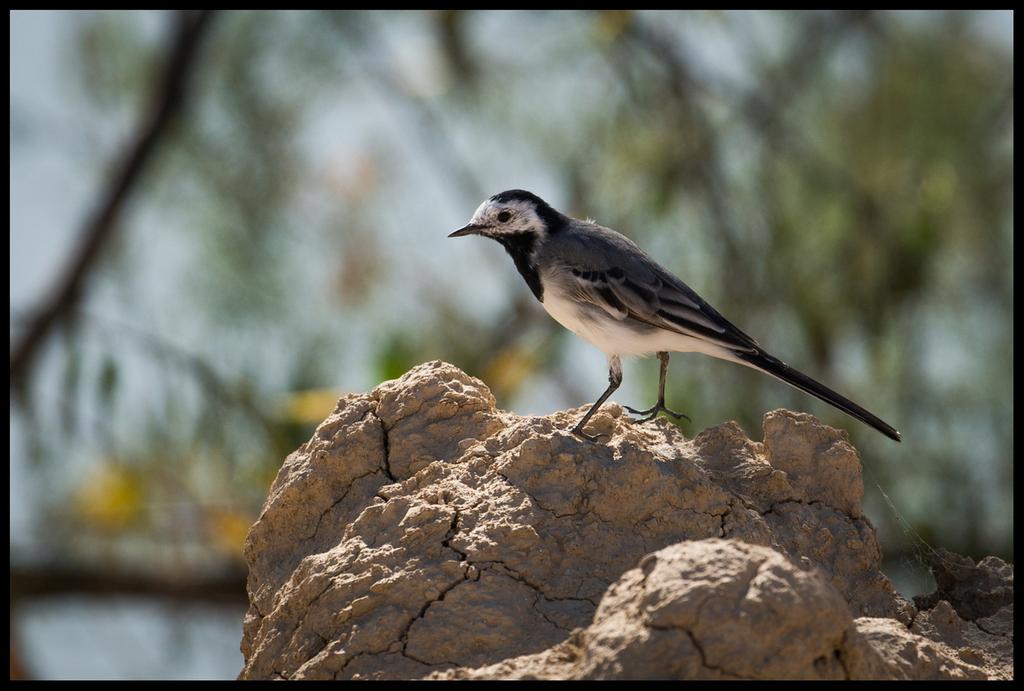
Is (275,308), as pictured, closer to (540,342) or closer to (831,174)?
(540,342)

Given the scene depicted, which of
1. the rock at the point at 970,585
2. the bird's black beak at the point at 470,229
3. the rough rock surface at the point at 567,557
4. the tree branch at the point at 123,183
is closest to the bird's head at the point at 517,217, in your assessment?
the bird's black beak at the point at 470,229

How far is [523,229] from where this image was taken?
6.48 m

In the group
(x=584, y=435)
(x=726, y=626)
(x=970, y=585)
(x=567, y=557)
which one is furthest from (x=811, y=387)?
(x=726, y=626)

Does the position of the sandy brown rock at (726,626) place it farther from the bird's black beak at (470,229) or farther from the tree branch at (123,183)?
the tree branch at (123,183)

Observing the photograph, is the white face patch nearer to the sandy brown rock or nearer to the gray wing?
the gray wing

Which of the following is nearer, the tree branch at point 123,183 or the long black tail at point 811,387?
the long black tail at point 811,387

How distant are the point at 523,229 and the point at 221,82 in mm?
9246

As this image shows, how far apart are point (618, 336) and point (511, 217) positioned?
2.76 feet

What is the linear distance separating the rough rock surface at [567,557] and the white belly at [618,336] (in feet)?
2.69

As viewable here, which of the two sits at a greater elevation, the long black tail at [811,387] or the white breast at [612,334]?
the white breast at [612,334]

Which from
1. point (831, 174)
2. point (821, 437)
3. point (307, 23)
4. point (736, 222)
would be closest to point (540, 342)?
point (736, 222)

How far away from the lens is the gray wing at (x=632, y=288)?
5848 millimetres

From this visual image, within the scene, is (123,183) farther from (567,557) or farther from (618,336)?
(567,557)

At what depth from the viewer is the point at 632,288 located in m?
6.02
